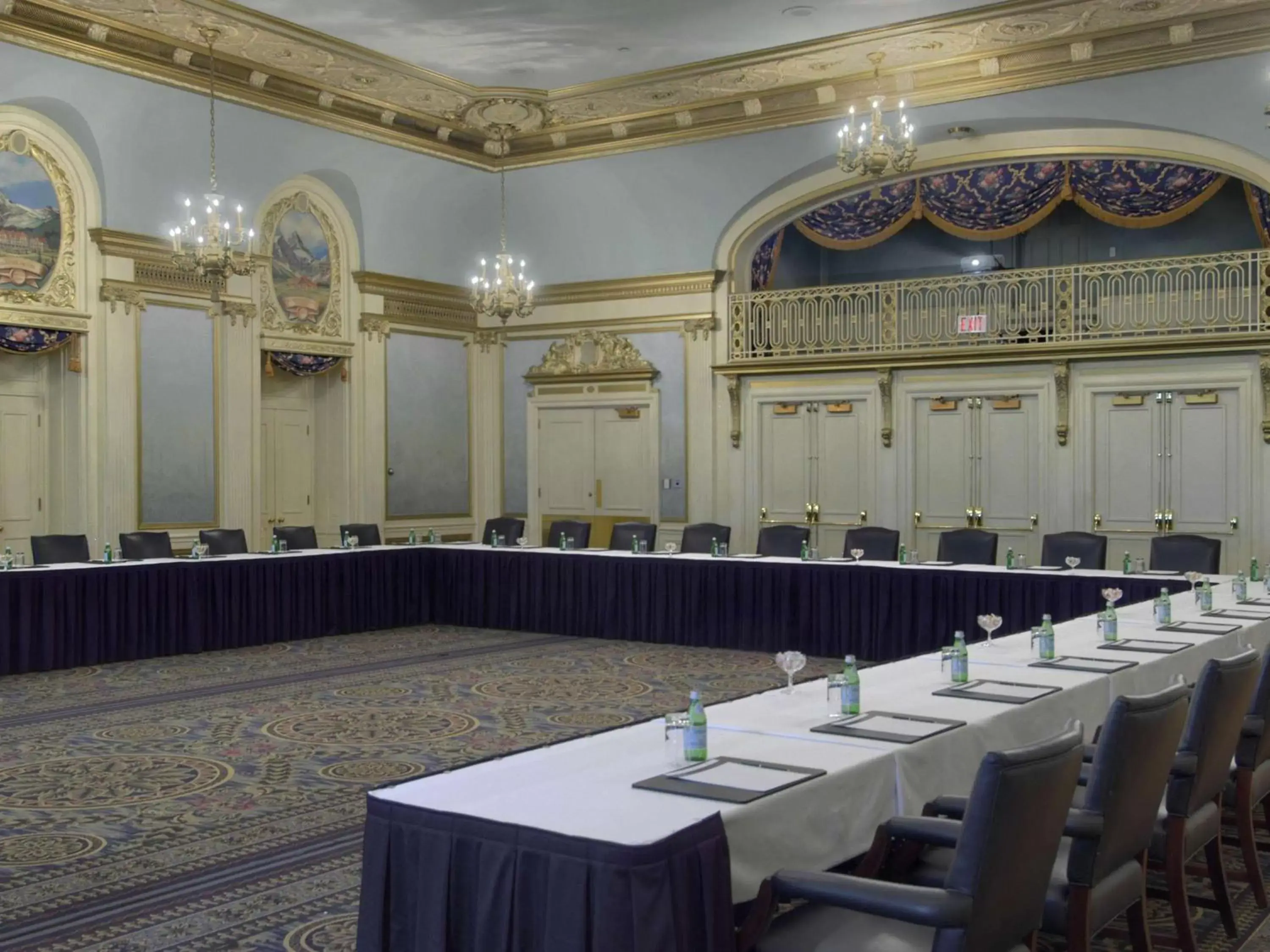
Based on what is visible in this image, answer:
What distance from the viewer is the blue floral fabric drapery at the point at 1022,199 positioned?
13836mm

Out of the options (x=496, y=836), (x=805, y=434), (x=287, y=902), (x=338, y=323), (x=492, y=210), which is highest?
(x=492, y=210)

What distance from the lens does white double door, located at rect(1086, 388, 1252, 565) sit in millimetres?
12008

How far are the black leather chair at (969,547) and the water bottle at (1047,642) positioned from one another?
5.00 metres

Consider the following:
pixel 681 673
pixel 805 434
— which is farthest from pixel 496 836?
pixel 805 434

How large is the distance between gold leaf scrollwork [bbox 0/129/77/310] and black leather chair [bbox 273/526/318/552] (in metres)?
2.76

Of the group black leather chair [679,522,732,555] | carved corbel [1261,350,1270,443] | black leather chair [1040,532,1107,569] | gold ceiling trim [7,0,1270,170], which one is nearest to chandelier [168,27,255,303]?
gold ceiling trim [7,0,1270,170]

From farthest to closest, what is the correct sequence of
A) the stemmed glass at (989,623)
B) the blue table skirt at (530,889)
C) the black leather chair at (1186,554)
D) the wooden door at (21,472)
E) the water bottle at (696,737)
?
the wooden door at (21,472) < the black leather chair at (1186,554) < the stemmed glass at (989,623) < the water bottle at (696,737) < the blue table skirt at (530,889)

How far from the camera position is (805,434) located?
1423 cm

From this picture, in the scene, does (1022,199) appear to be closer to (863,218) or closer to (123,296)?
(863,218)

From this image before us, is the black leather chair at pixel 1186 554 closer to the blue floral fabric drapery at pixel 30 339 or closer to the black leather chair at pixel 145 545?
the black leather chair at pixel 145 545

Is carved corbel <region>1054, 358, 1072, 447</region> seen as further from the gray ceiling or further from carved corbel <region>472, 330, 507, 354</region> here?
carved corbel <region>472, 330, 507, 354</region>

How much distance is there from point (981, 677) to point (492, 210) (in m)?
12.2

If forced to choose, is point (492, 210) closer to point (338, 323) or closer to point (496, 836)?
point (338, 323)

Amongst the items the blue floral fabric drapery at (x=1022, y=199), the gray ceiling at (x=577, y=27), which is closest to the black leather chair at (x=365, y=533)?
the gray ceiling at (x=577, y=27)
